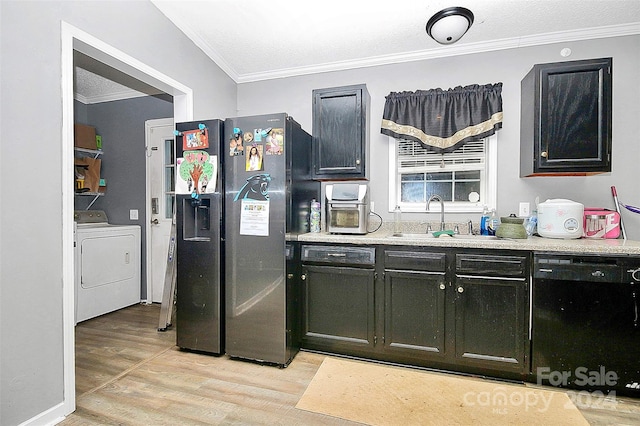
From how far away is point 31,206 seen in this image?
1688 millimetres

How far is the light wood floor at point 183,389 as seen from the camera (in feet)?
6.05

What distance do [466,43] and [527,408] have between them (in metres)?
2.94

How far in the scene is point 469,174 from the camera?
9.81 feet

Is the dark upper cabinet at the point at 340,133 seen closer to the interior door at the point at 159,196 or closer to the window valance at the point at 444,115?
the window valance at the point at 444,115

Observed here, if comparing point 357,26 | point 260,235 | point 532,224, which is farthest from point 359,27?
point 532,224

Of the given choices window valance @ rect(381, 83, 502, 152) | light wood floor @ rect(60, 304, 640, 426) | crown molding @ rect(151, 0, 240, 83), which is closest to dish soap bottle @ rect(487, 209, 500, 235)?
window valance @ rect(381, 83, 502, 152)

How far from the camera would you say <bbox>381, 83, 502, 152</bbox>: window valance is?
280 cm

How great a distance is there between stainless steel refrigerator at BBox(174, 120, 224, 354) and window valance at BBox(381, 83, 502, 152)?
5.43 feet

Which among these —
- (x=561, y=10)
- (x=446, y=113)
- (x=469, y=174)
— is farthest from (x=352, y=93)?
(x=561, y=10)

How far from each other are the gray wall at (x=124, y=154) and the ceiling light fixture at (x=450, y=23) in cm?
322

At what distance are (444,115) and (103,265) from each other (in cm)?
398

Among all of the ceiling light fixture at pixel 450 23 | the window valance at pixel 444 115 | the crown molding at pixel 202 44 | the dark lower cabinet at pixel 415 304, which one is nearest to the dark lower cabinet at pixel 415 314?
the dark lower cabinet at pixel 415 304

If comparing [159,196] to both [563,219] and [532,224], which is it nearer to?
[532,224]

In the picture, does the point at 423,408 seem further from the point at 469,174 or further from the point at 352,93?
the point at 352,93
